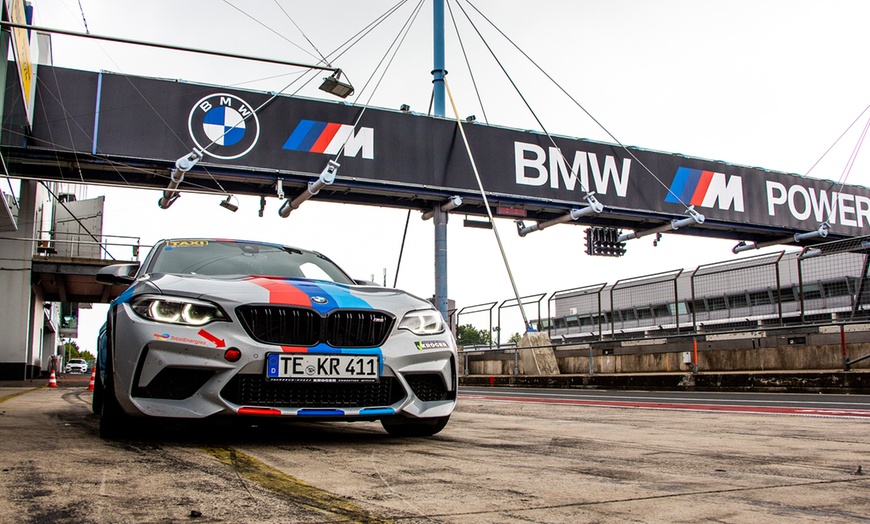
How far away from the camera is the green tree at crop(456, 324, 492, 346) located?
2219 cm

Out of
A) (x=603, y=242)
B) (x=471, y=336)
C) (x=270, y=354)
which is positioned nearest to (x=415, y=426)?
(x=270, y=354)

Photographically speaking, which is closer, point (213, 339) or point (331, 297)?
point (213, 339)

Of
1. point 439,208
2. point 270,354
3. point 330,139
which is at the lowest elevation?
point 270,354

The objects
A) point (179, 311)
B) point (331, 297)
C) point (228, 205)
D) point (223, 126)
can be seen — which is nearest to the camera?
point (179, 311)

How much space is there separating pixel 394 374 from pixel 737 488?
75.6 inches

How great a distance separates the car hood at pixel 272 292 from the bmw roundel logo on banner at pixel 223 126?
20.1 m

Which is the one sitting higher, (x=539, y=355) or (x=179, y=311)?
(x=179, y=311)

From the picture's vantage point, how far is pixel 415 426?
4.23 m

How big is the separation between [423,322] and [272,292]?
90 centimetres

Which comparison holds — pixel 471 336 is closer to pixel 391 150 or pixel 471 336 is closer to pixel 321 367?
pixel 391 150

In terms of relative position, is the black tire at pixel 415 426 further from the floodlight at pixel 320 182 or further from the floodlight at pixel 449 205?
the floodlight at pixel 449 205

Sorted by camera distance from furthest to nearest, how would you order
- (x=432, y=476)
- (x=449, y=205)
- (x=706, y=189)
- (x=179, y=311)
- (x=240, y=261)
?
(x=706, y=189)
(x=449, y=205)
(x=240, y=261)
(x=179, y=311)
(x=432, y=476)

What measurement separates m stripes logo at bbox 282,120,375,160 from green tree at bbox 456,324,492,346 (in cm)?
720

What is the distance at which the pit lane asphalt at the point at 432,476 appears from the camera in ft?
6.47
